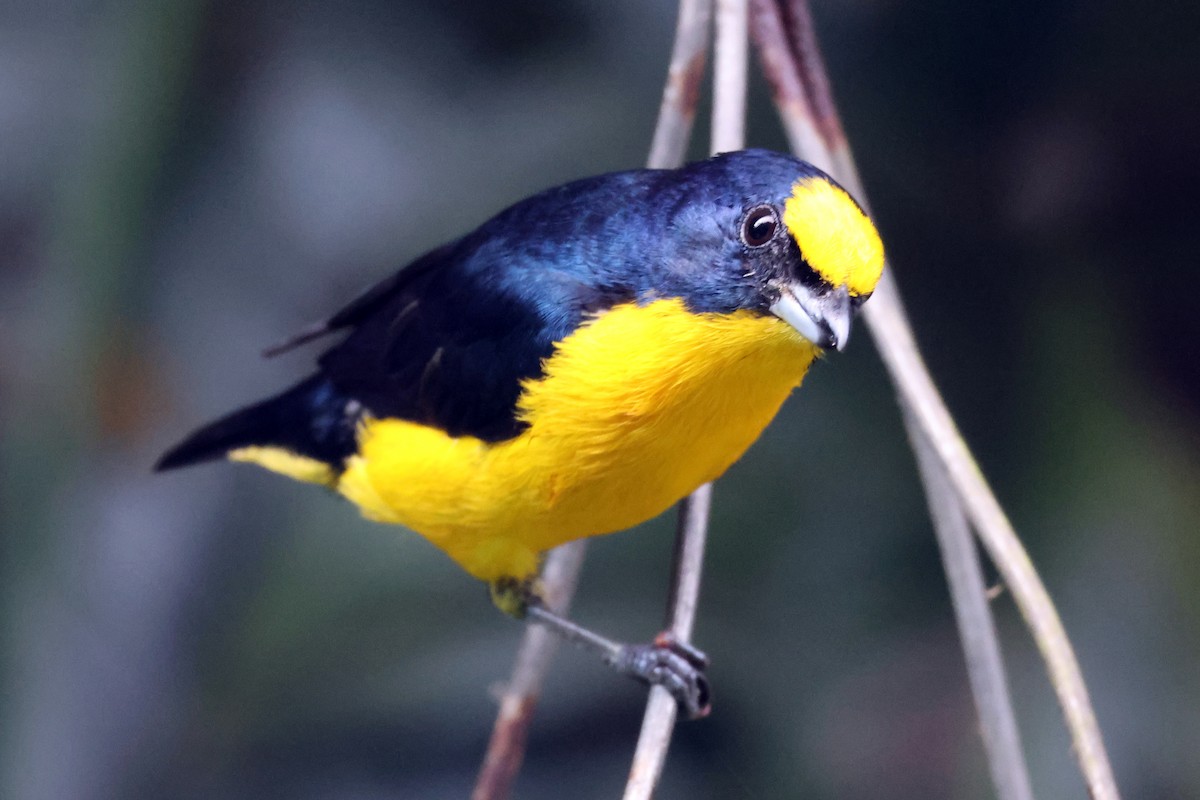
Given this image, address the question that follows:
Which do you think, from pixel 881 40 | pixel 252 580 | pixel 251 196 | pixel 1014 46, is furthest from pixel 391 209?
pixel 1014 46

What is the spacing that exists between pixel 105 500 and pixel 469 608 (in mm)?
1474

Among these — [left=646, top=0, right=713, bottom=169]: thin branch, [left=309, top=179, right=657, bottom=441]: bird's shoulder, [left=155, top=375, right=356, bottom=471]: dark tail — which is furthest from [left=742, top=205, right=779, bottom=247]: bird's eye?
[left=155, top=375, right=356, bottom=471]: dark tail

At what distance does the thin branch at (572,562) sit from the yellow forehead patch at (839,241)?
0.70 meters

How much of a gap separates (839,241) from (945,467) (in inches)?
19.0

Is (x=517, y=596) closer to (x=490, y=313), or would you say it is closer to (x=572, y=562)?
(x=572, y=562)

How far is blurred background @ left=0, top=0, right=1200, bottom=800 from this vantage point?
12.5 feet

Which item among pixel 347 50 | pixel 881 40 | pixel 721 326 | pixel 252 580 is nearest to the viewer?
pixel 721 326

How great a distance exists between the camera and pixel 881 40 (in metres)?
4.04

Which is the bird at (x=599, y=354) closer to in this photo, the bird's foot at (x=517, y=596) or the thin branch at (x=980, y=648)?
the bird's foot at (x=517, y=596)

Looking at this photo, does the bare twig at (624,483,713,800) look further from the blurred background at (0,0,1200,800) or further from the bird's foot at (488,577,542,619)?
the blurred background at (0,0,1200,800)

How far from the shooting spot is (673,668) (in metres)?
2.56

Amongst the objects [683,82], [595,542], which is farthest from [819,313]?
[595,542]

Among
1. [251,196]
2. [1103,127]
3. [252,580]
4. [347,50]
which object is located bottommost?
[252,580]

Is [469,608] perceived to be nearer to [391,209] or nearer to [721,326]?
[391,209]
